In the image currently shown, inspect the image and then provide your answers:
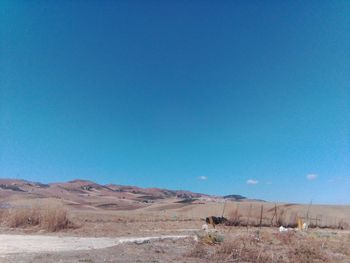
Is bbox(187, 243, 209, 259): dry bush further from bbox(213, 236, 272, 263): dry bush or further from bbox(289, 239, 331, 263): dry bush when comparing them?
bbox(289, 239, 331, 263): dry bush

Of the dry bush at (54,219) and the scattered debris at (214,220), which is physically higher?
the scattered debris at (214,220)

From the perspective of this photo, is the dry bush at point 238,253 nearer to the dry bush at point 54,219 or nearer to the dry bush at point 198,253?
the dry bush at point 198,253

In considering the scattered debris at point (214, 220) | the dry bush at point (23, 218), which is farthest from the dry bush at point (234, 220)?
the dry bush at point (23, 218)

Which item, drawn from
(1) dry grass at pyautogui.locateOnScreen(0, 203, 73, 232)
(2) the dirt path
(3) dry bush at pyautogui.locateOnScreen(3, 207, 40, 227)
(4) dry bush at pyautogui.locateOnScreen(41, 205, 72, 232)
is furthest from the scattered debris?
(2) the dirt path

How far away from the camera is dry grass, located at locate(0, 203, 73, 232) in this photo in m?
23.8

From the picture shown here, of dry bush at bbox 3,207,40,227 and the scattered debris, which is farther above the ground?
the scattered debris

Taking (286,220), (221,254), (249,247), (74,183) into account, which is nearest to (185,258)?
(221,254)

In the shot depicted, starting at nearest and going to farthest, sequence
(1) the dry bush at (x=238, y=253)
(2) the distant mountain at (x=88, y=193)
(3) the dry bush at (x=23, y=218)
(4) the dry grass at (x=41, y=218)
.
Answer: (1) the dry bush at (x=238, y=253), (4) the dry grass at (x=41, y=218), (3) the dry bush at (x=23, y=218), (2) the distant mountain at (x=88, y=193)

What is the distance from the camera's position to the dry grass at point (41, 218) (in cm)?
2381

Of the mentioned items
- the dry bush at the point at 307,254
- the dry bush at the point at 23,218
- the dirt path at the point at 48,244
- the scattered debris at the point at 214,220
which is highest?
the scattered debris at the point at 214,220

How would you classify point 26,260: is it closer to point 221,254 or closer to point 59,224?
point 221,254

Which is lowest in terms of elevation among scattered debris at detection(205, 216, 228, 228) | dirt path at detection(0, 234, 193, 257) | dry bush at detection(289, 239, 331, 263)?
dirt path at detection(0, 234, 193, 257)

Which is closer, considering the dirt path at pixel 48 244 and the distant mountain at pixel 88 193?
the dirt path at pixel 48 244

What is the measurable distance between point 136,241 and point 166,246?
4.40 ft
